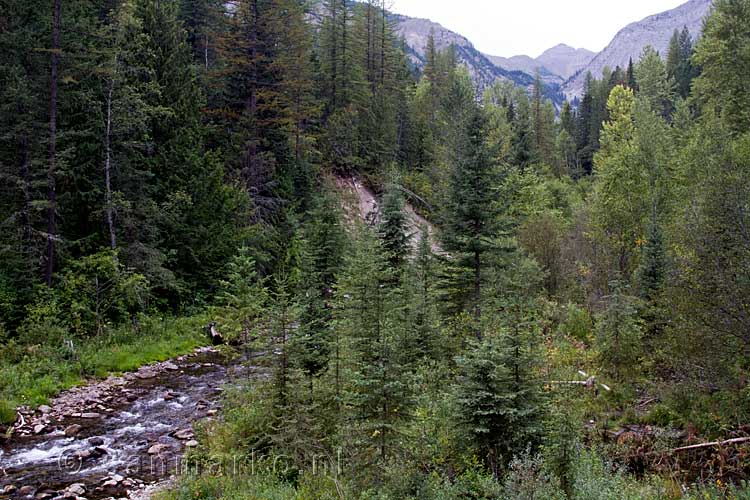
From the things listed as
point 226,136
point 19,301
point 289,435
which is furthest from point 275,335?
point 226,136

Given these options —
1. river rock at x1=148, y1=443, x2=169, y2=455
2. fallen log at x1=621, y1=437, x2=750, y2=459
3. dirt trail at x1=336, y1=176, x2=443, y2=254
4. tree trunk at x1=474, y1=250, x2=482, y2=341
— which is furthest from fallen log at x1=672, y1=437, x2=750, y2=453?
dirt trail at x1=336, y1=176, x2=443, y2=254

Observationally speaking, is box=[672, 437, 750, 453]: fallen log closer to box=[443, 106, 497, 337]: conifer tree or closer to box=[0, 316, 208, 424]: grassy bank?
box=[443, 106, 497, 337]: conifer tree

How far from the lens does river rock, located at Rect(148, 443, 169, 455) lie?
453 inches

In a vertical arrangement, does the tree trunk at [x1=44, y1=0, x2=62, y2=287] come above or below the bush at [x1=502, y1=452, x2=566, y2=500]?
above

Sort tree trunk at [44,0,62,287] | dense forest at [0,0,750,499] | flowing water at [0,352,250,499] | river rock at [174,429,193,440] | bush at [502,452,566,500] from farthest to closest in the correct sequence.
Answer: tree trunk at [44,0,62,287] → river rock at [174,429,193,440] → flowing water at [0,352,250,499] → dense forest at [0,0,750,499] → bush at [502,452,566,500]

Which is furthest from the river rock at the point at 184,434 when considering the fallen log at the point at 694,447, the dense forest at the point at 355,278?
the fallen log at the point at 694,447

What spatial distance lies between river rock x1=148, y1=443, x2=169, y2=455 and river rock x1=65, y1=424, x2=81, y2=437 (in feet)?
7.75

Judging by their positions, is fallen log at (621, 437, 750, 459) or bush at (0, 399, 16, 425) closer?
fallen log at (621, 437, 750, 459)

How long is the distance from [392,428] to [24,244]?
53.0 ft

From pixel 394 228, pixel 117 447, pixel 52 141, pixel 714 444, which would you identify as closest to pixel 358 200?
pixel 394 228

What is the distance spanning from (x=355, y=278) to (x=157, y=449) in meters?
5.95

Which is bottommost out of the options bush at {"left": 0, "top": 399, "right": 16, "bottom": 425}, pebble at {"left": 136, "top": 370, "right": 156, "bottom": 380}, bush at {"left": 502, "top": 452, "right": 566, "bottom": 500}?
pebble at {"left": 136, "top": 370, "right": 156, "bottom": 380}

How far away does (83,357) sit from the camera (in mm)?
16781

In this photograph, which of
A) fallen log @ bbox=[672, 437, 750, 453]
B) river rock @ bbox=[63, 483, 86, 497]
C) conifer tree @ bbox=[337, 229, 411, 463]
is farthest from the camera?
river rock @ bbox=[63, 483, 86, 497]
